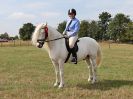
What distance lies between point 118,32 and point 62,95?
109 metres

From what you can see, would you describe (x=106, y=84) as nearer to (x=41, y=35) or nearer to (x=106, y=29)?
(x=41, y=35)

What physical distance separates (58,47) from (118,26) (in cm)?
11105

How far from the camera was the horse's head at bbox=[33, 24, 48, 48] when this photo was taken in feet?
33.0

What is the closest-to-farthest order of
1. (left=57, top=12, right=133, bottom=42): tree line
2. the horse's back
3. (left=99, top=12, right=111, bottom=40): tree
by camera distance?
the horse's back → (left=57, top=12, right=133, bottom=42): tree line → (left=99, top=12, right=111, bottom=40): tree

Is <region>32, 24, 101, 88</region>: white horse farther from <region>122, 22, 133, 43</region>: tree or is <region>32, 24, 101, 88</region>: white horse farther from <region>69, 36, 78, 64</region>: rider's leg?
<region>122, 22, 133, 43</region>: tree

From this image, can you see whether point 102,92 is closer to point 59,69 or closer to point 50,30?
point 59,69

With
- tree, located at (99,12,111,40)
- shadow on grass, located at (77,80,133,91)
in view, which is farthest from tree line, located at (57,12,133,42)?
shadow on grass, located at (77,80,133,91)

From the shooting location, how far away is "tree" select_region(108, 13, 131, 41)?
115144 mm

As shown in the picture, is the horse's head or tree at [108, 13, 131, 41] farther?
tree at [108, 13, 131, 41]

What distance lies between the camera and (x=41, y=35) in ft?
33.3

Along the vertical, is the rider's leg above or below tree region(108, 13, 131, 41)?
below

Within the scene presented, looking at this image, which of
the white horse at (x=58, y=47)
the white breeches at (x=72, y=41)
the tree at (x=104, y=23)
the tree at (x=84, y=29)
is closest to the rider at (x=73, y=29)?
the white breeches at (x=72, y=41)

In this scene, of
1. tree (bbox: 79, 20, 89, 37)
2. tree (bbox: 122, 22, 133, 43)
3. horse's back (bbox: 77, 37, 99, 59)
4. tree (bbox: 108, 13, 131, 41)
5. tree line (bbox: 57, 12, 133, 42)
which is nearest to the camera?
horse's back (bbox: 77, 37, 99, 59)

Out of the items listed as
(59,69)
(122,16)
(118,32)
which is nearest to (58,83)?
(59,69)
